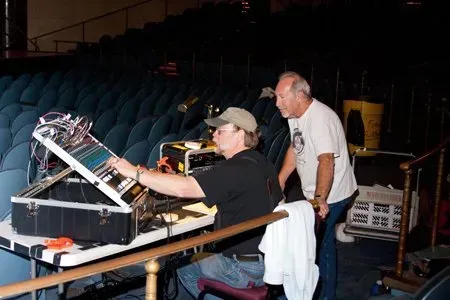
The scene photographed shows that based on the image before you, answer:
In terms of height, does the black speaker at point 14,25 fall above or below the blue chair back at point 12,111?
above

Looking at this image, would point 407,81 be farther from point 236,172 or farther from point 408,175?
point 236,172

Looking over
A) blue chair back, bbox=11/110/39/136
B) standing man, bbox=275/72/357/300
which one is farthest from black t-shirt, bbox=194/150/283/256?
blue chair back, bbox=11/110/39/136

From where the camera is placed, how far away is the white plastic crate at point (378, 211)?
16.3 ft

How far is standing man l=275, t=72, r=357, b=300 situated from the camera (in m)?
3.66

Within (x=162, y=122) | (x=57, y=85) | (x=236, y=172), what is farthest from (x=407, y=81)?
(x=236, y=172)

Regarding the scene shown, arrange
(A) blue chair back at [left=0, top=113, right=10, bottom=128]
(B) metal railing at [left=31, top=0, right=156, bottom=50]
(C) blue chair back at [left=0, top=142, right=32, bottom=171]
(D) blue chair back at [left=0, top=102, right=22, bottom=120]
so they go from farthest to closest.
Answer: (B) metal railing at [left=31, top=0, right=156, bottom=50] < (D) blue chair back at [left=0, top=102, right=22, bottom=120] < (A) blue chair back at [left=0, top=113, right=10, bottom=128] < (C) blue chair back at [left=0, top=142, right=32, bottom=171]

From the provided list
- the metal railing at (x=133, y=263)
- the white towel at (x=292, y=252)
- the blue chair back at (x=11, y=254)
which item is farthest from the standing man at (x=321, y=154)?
the blue chair back at (x=11, y=254)

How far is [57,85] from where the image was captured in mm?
8750

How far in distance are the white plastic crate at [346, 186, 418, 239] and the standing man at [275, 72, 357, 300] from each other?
3.63 ft

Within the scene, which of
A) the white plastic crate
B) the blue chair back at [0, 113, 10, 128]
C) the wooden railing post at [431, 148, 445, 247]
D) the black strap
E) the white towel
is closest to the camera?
the white towel

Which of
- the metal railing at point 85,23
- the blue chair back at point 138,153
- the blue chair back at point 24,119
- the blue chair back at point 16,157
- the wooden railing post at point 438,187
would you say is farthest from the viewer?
the metal railing at point 85,23

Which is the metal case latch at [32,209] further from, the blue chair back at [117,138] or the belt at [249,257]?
the blue chair back at [117,138]

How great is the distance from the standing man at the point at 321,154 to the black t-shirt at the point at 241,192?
0.55 meters

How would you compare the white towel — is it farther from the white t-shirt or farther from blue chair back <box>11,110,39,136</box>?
blue chair back <box>11,110,39,136</box>
